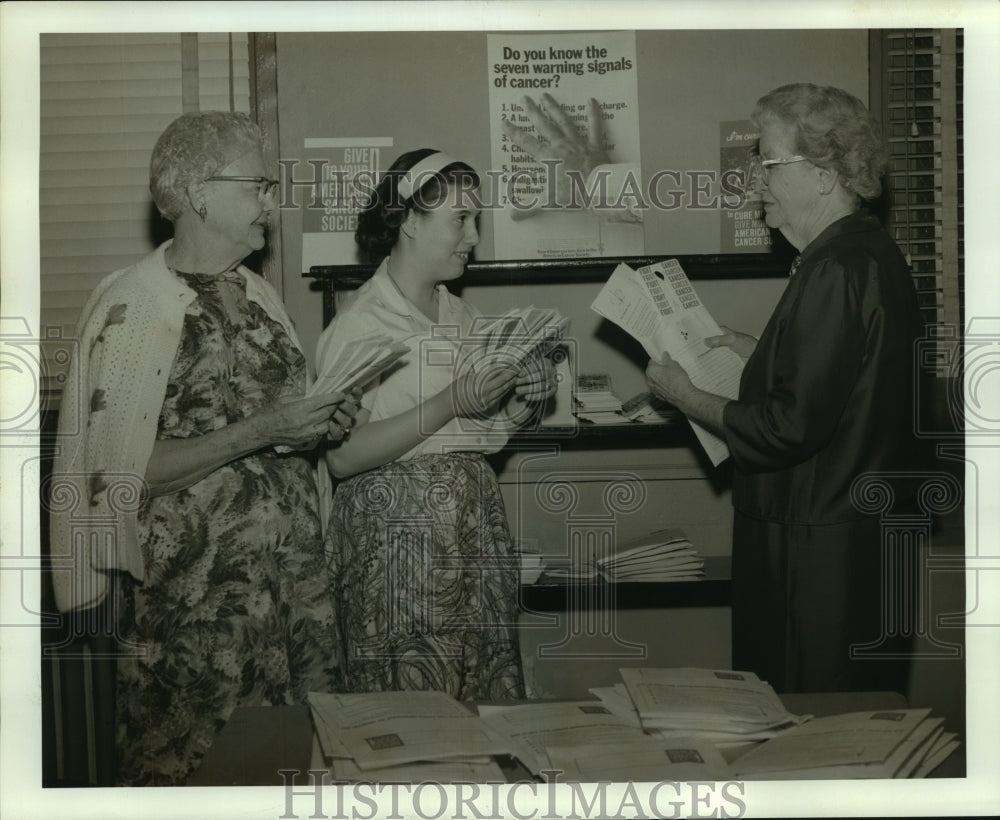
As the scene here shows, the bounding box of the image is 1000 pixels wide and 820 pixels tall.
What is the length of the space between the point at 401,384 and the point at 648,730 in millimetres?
1083

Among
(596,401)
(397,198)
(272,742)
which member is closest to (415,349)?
(397,198)

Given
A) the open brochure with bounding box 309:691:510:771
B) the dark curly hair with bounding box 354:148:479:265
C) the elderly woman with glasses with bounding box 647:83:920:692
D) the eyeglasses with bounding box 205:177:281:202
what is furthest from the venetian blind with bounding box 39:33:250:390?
the elderly woman with glasses with bounding box 647:83:920:692

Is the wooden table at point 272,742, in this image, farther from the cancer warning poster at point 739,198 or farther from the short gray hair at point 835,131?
the short gray hair at point 835,131

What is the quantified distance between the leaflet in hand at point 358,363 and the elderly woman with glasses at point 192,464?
39mm

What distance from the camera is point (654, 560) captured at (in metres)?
3.03

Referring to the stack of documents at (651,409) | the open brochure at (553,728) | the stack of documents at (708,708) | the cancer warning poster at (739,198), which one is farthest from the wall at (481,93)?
the open brochure at (553,728)

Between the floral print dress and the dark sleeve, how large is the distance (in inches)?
48.6

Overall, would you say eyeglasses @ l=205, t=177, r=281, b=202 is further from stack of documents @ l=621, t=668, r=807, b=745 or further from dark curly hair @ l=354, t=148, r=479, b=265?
stack of documents @ l=621, t=668, r=807, b=745

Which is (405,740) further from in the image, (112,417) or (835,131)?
(835,131)

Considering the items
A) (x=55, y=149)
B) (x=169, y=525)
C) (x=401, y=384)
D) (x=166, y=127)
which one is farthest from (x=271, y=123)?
(x=169, y=525)

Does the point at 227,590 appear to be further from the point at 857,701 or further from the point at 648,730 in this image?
the point at 857,701

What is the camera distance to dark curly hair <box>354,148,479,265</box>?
9.70 ft

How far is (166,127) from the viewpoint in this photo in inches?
116

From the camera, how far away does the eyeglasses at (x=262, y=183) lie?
2.89 meters
